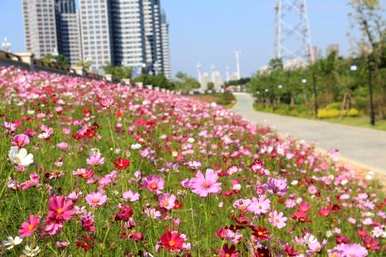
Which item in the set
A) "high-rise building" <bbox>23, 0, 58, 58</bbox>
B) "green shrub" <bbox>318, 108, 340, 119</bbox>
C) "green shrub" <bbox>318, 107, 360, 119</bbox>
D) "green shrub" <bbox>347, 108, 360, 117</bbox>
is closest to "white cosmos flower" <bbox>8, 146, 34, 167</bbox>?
"green shrub" <bbox>318, 107, 360, 119</bbox>

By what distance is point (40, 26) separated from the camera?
8756 cm

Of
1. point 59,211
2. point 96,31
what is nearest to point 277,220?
point 59,211

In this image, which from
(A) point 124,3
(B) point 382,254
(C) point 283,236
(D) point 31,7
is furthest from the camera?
(A) point 124,3

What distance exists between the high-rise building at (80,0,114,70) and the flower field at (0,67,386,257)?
260ft

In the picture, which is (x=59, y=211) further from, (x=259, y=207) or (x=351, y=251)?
(x=351, y=251)

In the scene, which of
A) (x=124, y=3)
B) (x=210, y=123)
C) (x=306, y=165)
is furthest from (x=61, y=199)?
(x=124, y=3)

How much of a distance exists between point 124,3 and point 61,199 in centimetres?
9455

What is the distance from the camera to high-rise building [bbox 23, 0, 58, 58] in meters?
85.3

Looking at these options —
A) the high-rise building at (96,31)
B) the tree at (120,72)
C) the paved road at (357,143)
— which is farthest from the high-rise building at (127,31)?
the paved road at (357,143)

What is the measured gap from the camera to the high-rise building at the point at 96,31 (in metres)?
86.1

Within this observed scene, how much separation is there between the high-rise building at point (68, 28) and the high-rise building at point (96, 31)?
229 cm

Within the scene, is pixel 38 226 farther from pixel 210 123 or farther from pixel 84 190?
pixel 210 123

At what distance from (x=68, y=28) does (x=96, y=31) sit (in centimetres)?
646

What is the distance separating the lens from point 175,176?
477 cm
